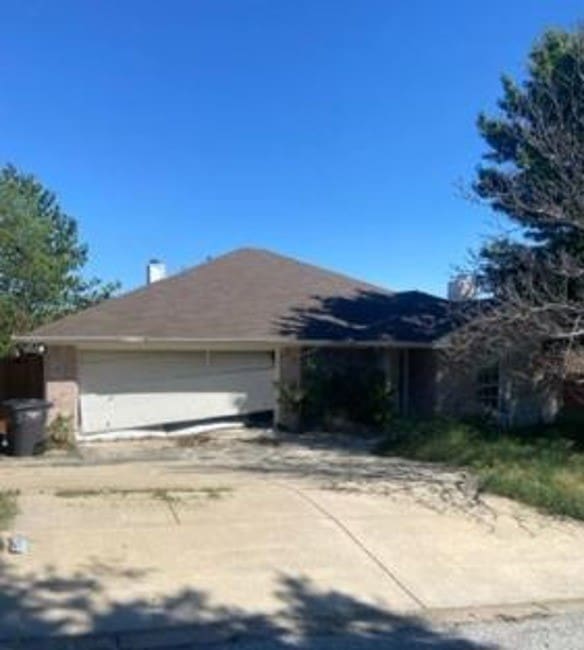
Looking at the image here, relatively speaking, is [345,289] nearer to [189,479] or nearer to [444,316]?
[444,316]

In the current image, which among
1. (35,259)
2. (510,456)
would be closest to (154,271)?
(35,259)

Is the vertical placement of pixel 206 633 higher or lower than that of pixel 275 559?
lower

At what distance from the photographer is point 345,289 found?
26062 millimetres

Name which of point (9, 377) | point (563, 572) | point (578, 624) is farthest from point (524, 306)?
point (9, 377)

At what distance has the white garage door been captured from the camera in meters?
→ 21.5

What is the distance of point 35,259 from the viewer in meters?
33.2

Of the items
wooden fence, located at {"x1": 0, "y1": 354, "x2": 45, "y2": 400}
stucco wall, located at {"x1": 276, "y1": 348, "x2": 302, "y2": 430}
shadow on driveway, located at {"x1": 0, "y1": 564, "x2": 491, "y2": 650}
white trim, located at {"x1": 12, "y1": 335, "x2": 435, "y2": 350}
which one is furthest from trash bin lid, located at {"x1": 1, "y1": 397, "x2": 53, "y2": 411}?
shadow on driveway, located at {"x1": 0, "y1": 564, "x2": 491, "y2": 650}

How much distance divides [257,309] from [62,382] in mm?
4865

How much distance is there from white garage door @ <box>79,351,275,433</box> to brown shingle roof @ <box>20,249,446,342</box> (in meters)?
0.69

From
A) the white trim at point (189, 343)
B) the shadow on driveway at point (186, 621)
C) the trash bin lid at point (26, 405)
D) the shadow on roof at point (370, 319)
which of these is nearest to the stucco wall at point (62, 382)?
the white trim at point (189, 343)

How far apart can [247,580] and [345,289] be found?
18.4 m

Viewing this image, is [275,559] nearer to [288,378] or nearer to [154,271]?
[288,378]

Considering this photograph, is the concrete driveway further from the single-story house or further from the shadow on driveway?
the single-story house

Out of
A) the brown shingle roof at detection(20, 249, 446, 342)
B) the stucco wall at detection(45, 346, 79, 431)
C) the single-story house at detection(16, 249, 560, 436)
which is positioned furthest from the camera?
the brown shingle roof at detection(20, 249, 446, 342)
